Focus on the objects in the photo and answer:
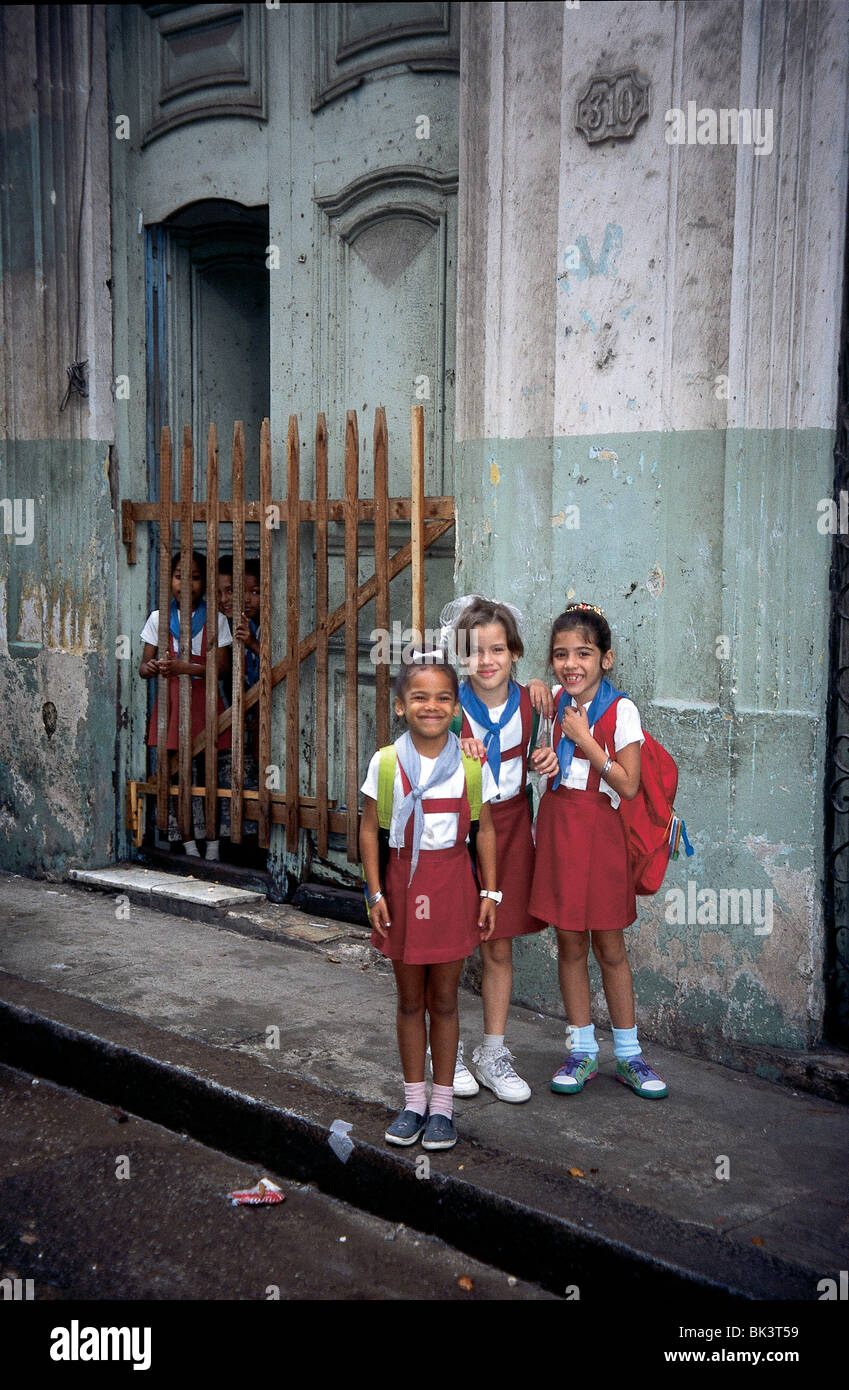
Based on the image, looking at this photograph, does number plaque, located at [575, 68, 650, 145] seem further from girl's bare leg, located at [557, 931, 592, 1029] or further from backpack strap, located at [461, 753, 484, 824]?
girl's bare leg, located at [557, 931, 592, 1029]

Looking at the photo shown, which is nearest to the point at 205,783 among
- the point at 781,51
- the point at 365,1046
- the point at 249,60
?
the point at 365,1046

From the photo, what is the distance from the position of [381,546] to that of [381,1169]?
106 inches

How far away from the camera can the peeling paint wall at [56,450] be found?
6.23m

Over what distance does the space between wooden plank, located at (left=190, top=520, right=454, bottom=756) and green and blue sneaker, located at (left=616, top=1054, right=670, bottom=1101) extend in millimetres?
2304

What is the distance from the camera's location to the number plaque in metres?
4.11

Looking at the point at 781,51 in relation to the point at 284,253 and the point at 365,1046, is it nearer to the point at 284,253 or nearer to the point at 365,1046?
the point at 284,253

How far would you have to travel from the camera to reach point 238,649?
5867mm

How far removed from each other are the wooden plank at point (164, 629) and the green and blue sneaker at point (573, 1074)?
3151 mm

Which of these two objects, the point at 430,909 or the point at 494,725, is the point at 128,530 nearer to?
the point at 494,725

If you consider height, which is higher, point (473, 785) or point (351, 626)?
point (351, 626)

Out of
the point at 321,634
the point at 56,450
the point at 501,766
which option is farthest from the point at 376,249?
the point at 501,766

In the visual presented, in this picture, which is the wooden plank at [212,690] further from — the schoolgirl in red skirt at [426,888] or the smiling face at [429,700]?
the smiling face at [429,700]

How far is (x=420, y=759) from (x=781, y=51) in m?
2.56

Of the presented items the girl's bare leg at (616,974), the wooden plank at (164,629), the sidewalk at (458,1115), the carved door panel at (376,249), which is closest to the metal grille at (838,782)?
the sidewalk at (458,1115)
